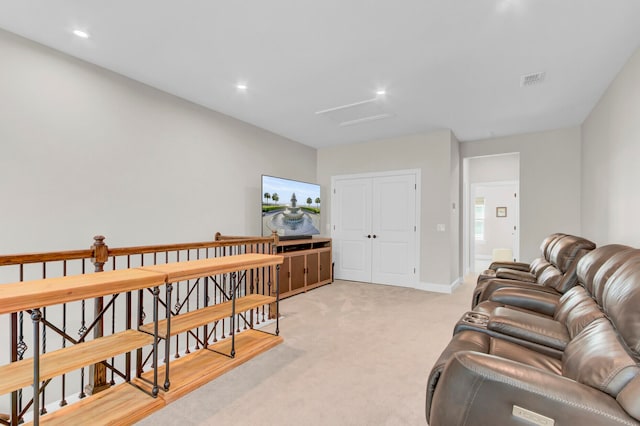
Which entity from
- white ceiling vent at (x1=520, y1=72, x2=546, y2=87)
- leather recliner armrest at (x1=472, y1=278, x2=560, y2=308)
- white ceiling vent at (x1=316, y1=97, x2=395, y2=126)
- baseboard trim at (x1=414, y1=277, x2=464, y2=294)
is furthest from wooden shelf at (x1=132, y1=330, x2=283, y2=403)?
white ceiling vent at (x1=520, y1=72, x2=546, y2=87)

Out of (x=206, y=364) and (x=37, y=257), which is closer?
(x=37, y=257)

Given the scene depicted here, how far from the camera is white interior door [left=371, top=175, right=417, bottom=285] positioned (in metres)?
5.52

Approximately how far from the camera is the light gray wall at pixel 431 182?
516 cm

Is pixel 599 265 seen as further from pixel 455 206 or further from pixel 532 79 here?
pixel 455 206

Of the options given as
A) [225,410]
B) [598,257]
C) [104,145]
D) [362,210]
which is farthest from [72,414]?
[362,210]

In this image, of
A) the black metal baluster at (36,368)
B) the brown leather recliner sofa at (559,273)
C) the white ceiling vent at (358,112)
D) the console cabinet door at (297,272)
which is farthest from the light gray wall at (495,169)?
the black metal baluster at (36,368)

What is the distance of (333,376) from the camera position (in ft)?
7.92

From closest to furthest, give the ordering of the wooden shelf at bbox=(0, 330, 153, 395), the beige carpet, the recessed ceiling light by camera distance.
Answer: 1. the wooden shelf at bbox=(0, 330, 153, 395)
2. the beige carpet
3. the recessed ceiling light

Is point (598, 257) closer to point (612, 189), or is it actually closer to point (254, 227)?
point (612, 189)

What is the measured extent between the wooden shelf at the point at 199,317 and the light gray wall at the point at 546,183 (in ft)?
15.3

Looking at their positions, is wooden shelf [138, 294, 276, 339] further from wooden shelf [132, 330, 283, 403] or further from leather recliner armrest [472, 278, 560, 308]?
leather recliner armrest [472, 278, 560, 308]

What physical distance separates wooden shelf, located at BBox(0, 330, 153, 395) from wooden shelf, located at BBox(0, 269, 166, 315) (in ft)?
1.26

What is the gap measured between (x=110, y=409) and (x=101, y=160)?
7.87 feet

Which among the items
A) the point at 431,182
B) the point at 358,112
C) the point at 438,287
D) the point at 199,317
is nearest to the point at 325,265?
the point at 438,287
